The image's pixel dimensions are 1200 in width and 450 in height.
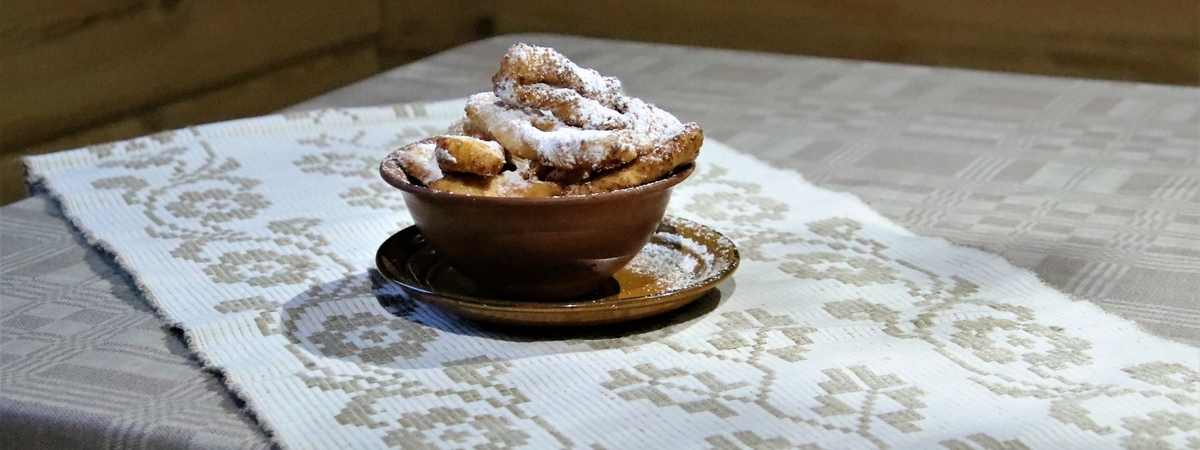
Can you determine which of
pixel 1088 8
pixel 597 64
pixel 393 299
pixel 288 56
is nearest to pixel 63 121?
pixel 288 56

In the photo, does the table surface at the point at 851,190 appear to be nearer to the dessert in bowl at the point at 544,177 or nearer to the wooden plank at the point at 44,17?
the dessert in bowl at the point at 544,177

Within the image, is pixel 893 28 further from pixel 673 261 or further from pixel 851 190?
pixel 673 261

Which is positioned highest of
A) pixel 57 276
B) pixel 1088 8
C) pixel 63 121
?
pixel 1088 8

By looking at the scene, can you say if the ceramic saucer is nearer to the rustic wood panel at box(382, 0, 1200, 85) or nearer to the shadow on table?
the shadow on table

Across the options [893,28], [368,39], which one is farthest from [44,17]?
[893,28]

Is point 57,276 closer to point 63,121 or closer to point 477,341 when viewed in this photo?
point 477,341

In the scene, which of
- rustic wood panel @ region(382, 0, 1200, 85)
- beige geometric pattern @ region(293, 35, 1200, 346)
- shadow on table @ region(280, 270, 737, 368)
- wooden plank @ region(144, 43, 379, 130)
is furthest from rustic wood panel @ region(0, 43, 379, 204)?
shadow on table @ region(280, 270, 737, 368)
